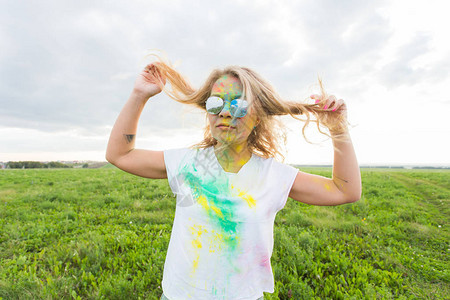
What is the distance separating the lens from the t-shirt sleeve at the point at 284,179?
177cm

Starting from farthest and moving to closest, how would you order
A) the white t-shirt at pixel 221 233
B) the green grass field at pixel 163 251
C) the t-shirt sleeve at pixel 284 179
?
the green grass field at pixel 163 251 < the t-shirt sleeve at pixel 284 179 < the white t-shirt at pixel 221 233

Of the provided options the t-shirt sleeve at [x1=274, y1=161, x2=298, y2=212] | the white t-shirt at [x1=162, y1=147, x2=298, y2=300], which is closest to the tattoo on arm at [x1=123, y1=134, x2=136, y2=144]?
the white t-shirt at [x1=162, y1=147, x2=298, y2=300]

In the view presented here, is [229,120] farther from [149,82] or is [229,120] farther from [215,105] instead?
[149,82]

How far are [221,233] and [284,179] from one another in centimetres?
60

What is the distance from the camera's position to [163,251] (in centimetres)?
426

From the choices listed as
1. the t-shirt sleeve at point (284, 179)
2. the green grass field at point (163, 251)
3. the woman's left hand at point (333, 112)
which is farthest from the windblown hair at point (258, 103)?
the green grass field at point (163, 251)

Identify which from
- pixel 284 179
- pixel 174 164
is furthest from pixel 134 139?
pixel 284 179

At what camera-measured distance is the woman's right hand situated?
1.81m

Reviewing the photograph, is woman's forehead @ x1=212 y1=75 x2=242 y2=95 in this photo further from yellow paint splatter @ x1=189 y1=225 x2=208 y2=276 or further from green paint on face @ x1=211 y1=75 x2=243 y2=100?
yellow paint splatter @ x1=189 y1=225 x2=208 y2=276

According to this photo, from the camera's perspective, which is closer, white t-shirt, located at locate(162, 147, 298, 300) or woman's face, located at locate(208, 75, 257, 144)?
white t-shirt, located at locate(162, 147, 298, 300)

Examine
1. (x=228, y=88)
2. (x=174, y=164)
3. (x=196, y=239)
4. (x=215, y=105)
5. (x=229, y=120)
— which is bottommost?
(x=196, y=239)

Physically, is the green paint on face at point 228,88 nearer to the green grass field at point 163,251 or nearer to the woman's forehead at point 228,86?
the woman's forehead at point 228,86

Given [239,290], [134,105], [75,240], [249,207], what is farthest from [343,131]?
[75,240]

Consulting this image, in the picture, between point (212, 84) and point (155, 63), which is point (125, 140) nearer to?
point (155, 63)
